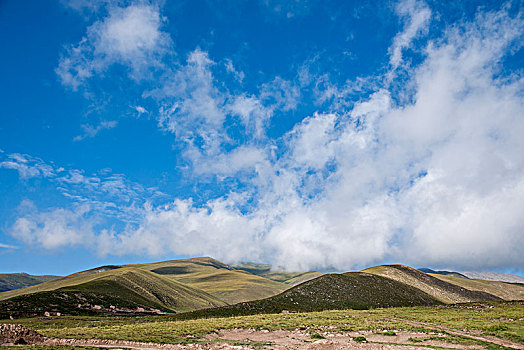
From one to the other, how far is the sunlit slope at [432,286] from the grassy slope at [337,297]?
9.23 meters

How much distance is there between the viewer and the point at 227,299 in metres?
196

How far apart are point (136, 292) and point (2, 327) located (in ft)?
343

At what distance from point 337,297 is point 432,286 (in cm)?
7403

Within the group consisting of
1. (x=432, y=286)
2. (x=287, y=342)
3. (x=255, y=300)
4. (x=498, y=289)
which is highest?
(x=432, y=286)

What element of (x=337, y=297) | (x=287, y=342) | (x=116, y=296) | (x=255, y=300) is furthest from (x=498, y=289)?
(x=116, y=296)

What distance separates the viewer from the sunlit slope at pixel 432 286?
132 m

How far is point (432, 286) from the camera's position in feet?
458

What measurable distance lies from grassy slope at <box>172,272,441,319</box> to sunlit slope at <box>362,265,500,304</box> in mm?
9226

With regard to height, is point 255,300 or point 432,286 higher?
point 432,286

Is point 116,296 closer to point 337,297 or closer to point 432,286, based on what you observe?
point 337,297

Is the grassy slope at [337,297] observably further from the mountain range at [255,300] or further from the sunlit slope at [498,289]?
Answer: the sunlit slope at [498,289]

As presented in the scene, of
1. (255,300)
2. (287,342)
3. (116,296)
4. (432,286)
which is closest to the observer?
(287,342)

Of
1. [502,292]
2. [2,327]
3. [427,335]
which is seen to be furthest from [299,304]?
[502,292]

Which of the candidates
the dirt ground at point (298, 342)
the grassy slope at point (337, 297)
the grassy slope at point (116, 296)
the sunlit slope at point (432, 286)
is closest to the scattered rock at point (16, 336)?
the dirt ground at point (298, 342)
